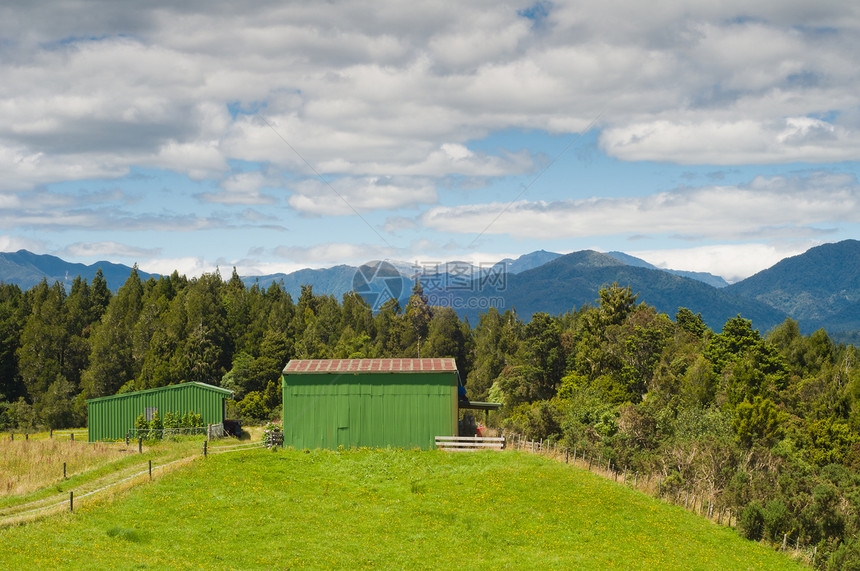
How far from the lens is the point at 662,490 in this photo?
135 ft

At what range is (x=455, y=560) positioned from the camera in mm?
28062

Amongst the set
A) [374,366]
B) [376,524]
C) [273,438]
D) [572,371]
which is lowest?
[376,524]

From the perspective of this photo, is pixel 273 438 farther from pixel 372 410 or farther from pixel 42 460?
pixel 42 460

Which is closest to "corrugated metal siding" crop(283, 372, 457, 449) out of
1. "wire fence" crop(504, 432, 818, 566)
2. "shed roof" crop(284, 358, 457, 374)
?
"shed roof" crop(284, 358, 457, 374)

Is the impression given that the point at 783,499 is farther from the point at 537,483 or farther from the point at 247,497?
the point at 247,497

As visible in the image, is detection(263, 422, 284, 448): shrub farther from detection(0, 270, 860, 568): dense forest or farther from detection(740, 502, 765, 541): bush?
detection(740, 502, 765, 541): bush

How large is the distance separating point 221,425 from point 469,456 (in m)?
22.4

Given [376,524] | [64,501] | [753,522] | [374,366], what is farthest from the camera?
[374,366]

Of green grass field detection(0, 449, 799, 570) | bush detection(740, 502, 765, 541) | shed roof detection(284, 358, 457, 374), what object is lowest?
bush detection(740, 502, 765, 541)

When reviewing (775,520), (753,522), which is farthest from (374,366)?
(775,520)

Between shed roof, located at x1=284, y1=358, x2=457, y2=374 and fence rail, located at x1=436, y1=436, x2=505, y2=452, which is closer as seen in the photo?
fence rail, located at x1=436, y1=436, x2=505, y2=452

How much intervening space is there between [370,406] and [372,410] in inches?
11.8

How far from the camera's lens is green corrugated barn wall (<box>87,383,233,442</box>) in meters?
56.4

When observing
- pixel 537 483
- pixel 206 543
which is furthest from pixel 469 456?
pixel 206 543
